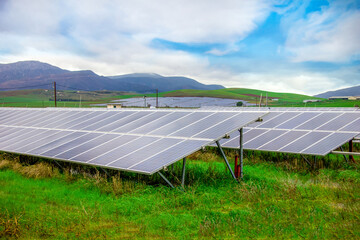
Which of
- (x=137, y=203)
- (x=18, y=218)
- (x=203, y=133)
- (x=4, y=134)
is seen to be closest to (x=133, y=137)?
(x=203, y=133)

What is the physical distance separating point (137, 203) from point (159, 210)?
799 mm

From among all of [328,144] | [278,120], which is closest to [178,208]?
[328,144]

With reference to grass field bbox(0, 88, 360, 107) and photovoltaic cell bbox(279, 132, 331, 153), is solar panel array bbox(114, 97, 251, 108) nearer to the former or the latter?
grass field bbox(0, 88, 360, 107)

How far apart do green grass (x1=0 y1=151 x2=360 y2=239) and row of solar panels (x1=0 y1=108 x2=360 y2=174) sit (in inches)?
39.6

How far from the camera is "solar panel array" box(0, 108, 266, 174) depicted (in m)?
11.8

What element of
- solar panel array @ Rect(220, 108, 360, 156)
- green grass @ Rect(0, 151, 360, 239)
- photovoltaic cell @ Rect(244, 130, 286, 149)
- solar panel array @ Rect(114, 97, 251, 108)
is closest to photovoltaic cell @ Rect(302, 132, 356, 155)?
solar panel array @ Rect(220, 108, 360, 156)

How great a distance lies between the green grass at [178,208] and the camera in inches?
322

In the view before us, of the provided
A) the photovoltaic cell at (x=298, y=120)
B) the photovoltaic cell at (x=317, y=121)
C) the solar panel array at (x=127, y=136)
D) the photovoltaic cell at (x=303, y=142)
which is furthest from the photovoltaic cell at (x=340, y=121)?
the solar panel array at (x=127, y=136)

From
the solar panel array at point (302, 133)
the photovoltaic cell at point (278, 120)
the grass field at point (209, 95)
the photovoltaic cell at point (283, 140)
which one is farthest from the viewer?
the grass field at point (209, 95)

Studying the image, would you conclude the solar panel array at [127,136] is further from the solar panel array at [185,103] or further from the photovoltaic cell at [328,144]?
the solar panel array at [185,103]

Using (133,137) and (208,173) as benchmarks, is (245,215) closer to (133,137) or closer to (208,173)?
(208,173)

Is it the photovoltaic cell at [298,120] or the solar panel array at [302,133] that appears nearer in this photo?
the solar panel array at [302,133]

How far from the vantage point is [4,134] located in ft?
68.2

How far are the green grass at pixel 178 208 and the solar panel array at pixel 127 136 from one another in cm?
90
